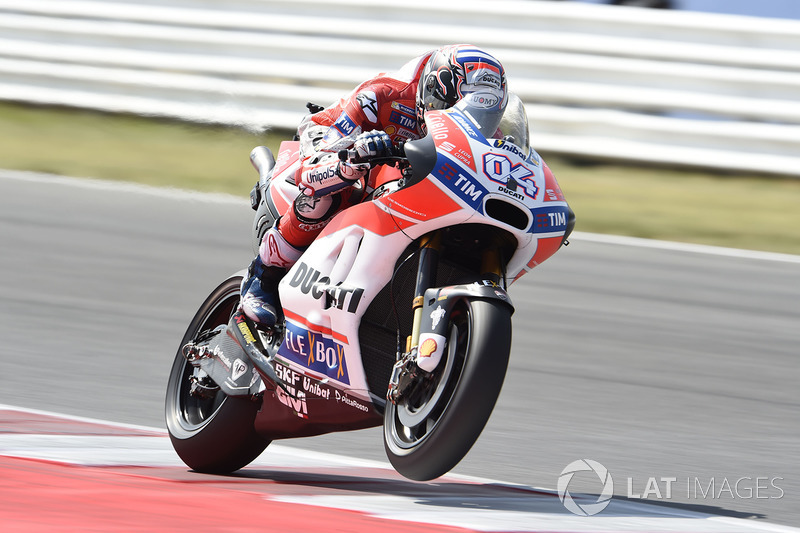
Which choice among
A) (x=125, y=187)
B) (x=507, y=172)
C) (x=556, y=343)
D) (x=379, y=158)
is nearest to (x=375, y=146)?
(x=379, y=158)

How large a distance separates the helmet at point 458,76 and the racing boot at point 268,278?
0.74 meters

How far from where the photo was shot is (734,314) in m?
7.89

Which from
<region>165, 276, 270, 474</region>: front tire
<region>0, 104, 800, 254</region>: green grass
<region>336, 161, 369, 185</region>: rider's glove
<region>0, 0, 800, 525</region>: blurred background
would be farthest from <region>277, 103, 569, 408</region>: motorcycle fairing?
<region>0, 104, 800, 254</region>: green grass

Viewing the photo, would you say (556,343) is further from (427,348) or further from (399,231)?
(427,348)

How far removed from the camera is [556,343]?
7.02 m

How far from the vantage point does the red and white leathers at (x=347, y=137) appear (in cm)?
393

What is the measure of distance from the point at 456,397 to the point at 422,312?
338 millimetres

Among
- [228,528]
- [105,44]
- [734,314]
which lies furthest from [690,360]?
[105,44]

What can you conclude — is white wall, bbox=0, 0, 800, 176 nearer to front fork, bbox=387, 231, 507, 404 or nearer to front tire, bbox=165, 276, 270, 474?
front tire, bbox=165, 276, 270, 474

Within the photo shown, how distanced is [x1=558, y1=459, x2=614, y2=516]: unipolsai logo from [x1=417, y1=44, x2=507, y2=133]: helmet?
1.25 m

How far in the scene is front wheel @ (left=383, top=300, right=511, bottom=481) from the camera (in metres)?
3.21

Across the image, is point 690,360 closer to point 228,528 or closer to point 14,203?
point 228,528

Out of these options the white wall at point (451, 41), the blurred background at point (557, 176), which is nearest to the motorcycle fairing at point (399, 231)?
the blurred background at point (557, 176)

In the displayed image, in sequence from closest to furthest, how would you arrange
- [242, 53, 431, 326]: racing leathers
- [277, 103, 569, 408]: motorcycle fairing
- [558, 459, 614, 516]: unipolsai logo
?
[277, 103, 569, 408]: motorcycle fairing → [558, 459, 614, 516]: unipolsai logo → [242, 53, 431, 326]: racing leathers
